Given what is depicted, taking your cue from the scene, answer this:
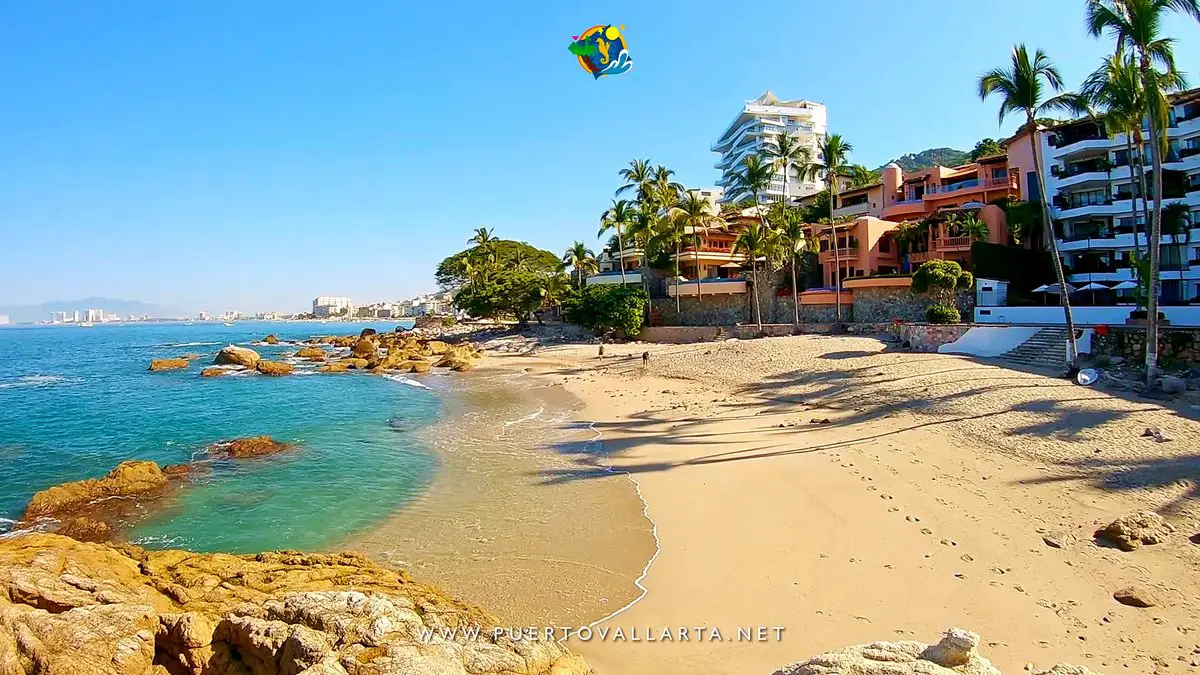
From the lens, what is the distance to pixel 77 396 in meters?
36.5

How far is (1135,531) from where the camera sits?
32.9ft

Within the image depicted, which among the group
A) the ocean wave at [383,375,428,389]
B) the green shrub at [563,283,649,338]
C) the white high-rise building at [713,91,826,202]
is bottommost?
the ocean wave at [383,375,428,389]

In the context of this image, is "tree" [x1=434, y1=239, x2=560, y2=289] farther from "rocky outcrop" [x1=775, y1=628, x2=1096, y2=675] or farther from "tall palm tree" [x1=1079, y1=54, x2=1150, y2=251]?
"rocky outcrop" [x1=775, y1=628, x2=1096, y2=675]

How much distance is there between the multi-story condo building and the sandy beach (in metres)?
21.8

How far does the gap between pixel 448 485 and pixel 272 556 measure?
6225mm

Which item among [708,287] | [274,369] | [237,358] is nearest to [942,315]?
[708,287]

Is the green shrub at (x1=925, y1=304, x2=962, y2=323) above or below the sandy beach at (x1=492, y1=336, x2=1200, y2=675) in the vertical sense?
above

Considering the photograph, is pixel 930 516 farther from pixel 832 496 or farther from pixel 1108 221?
pixel 1108 221

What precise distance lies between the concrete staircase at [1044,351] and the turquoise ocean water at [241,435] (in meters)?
25.2

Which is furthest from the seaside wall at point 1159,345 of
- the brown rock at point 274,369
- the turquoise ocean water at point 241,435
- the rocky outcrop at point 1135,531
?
the brown rock at point 274,369

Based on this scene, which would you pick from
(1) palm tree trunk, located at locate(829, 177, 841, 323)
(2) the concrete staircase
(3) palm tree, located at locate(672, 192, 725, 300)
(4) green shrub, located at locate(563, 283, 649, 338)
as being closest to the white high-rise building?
(1) palm tree trunk, located at locate(829, 177, 841, 323)

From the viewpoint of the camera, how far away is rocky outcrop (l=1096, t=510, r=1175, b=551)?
32.4 feet

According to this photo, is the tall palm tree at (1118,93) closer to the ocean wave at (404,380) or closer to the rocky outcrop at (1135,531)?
the rocky outcrop at (1135,531)

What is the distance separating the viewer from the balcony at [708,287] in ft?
165
